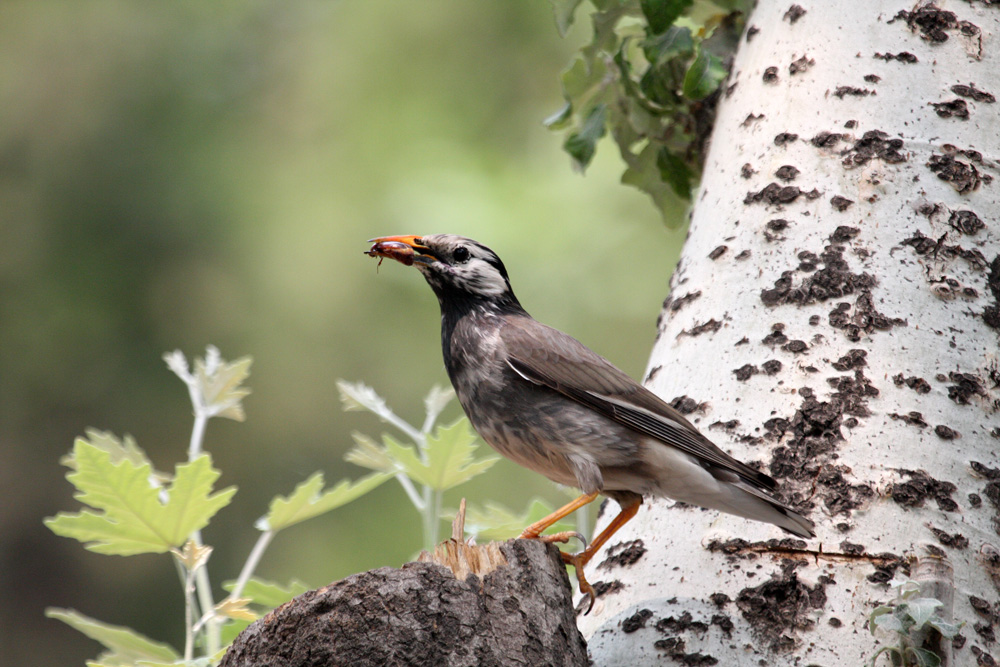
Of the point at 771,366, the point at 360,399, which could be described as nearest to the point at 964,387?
the point at 771,366

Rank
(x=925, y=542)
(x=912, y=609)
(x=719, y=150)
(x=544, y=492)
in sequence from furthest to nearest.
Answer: (x=544, y=492) → (x=719, y=150) → (x=925, y=542) → (x=912, y=609)

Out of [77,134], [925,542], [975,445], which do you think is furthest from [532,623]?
Result: [77,134]

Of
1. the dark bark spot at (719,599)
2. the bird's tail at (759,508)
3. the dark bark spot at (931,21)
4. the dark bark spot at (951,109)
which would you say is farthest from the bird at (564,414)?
the dark bark spot at (931,21)

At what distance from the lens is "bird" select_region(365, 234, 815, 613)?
8.38 ft

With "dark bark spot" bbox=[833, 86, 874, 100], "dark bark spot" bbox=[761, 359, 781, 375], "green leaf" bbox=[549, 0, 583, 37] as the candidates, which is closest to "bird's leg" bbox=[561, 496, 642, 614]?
"dark bark spot" bbox=[761, 359, 781, 375]

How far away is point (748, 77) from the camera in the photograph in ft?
10.6

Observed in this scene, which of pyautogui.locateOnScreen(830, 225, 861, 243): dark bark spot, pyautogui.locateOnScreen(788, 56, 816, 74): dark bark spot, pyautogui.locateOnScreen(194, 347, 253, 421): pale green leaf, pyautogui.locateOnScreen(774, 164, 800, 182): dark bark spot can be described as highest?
pyautogui.locateOnScreen(788, 56, 816, 74): dark bark spot

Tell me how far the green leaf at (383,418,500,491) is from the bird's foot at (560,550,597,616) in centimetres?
46

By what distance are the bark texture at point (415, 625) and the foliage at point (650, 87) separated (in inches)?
85.8

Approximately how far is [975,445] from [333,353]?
6.23 m

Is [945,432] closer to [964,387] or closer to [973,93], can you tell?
[964,387]

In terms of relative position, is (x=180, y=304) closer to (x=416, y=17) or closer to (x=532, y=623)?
(x=416, y=17)

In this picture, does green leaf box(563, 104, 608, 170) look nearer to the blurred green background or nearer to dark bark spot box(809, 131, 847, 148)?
dark bark spot box(809, 131, 847, 148)

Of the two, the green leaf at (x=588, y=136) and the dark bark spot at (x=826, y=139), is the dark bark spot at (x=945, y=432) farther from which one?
the green leaf at (x=588, y=136)
